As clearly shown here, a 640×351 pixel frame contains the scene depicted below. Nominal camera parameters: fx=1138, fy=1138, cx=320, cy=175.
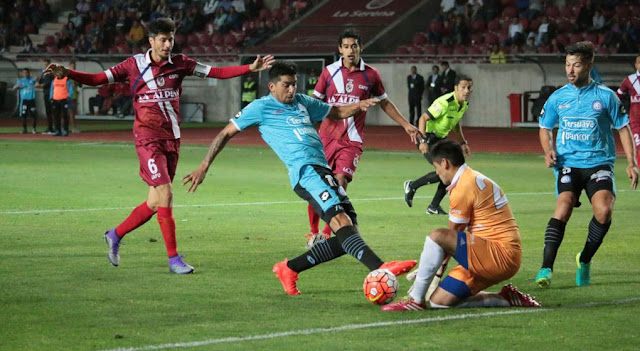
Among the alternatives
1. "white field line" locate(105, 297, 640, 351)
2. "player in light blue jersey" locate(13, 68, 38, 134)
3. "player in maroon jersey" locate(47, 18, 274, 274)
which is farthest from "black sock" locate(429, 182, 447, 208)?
"player in light blue jersey" locate(13, 68, 38, 134)

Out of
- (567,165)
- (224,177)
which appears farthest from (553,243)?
(224,177)

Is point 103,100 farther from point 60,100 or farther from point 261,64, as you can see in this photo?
point 261,64

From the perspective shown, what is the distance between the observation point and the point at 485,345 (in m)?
6.79

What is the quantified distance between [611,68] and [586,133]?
26.7 m

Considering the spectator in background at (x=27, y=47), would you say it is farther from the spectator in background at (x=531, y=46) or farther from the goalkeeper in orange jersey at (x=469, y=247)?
the goalkeeper in orange jersey at (x=469, y=247)

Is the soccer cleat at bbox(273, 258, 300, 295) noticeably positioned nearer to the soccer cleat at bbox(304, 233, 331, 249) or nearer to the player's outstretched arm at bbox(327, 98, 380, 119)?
the player's outstretched arm at bbox(327, 98, 380, 119)

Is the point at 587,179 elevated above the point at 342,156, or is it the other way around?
the point at 587,179

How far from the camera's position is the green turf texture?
23.1ft

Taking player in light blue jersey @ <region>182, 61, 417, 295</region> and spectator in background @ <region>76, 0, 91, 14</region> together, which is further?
spectator in background @ <region>76, 0, 91, 14</region>

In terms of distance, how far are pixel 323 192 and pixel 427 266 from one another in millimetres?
1265

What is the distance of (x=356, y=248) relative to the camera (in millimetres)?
8430

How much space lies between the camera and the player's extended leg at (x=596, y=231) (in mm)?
9133

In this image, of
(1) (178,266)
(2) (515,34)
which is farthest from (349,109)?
(2) (515,34)

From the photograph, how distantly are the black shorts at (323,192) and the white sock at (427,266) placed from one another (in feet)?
3.44
